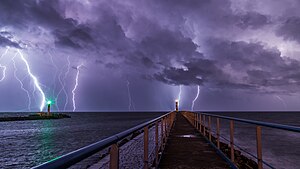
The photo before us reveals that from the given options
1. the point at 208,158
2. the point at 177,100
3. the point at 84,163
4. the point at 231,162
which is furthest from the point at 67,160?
the point at 177,100

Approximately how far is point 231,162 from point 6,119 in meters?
106

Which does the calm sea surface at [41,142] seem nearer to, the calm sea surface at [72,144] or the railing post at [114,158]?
the calm sea surface at [72,144]

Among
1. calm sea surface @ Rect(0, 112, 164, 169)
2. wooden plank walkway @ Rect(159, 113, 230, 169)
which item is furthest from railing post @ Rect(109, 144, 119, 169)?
calm sea surface @ Rect(0, 112, 164, 169)

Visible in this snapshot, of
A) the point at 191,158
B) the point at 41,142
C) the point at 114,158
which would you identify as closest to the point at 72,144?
the point at 41,142

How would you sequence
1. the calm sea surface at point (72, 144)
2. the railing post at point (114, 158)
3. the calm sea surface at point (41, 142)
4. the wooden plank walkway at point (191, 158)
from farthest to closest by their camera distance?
1. the calm sea surface at point (41, 142)
2. the calm sea surface at point (72, 144)
3. the wooden plank walkway at point (191, 158)
4. the railing post at point (114, 158)

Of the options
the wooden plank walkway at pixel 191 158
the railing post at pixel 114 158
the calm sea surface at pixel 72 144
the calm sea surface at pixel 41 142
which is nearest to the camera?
the railing post at pixel 114 158

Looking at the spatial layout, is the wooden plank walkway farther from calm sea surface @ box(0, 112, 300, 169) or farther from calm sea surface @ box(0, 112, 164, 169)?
calm sea surface @ box(0, 112, 164, 169)

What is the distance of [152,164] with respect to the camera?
4777mm

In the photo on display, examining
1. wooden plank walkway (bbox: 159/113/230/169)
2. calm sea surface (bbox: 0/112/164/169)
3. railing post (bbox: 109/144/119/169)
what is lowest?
calm sea surface (bbox: 0/112/164/169)

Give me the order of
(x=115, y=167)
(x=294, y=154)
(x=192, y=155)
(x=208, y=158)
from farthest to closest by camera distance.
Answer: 1. (x=294, y=154)
2. (x=192, y=155)
3. (x=208, y=158)
4. (x=115, y=167)

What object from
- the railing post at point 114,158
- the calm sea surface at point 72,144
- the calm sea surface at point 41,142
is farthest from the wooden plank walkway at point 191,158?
the calm sea surface at point 41,142

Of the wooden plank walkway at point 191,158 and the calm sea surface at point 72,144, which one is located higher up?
the wooden plank walkway at point 191,158

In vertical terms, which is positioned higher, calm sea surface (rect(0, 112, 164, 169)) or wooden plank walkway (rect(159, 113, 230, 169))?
wooden plank walkway (rect(159, 113, 230, 169))

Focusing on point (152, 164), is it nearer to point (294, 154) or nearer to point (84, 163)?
point (84, 163)
